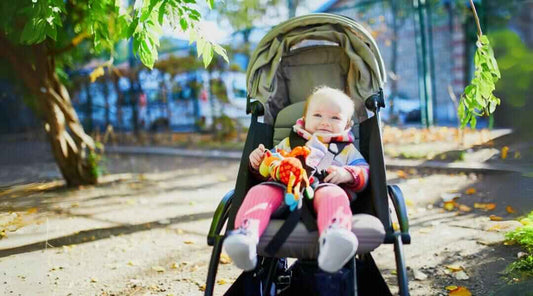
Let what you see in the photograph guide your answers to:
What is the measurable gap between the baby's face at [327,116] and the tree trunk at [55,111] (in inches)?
171

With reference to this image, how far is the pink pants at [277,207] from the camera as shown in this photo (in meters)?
2.33

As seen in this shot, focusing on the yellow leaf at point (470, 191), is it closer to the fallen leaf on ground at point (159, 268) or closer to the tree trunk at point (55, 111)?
the fallen leaf on ground at point (159, 268)

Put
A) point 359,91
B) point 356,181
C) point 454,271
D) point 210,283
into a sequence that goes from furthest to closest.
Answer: point 454,271 → point 359,91 → point 356,181 → point 210,283

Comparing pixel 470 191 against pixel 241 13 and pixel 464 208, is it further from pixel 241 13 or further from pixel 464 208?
pixel 241 13

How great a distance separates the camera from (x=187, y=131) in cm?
1338

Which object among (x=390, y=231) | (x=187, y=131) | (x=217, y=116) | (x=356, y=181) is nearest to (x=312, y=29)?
(x=356, y=181)

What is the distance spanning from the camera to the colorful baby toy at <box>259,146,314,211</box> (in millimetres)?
2502

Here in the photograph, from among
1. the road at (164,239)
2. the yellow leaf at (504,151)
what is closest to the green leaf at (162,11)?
the road at (164,239)

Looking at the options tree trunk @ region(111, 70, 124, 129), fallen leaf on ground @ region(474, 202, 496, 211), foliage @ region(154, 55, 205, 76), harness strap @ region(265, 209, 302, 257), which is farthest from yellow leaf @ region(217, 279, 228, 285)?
tree trunk @ region(111, 70, 124, 129)

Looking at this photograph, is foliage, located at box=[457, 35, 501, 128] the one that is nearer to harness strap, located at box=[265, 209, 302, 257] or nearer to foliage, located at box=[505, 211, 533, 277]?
foliage, located at box=[505, 211, 533, 277]

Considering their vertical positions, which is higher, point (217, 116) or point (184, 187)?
point (217, 116)

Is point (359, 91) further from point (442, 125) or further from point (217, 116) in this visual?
point (217, 116)

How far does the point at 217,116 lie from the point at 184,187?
5330 millimetres

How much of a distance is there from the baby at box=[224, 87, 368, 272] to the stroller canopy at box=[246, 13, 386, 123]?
0.31m
